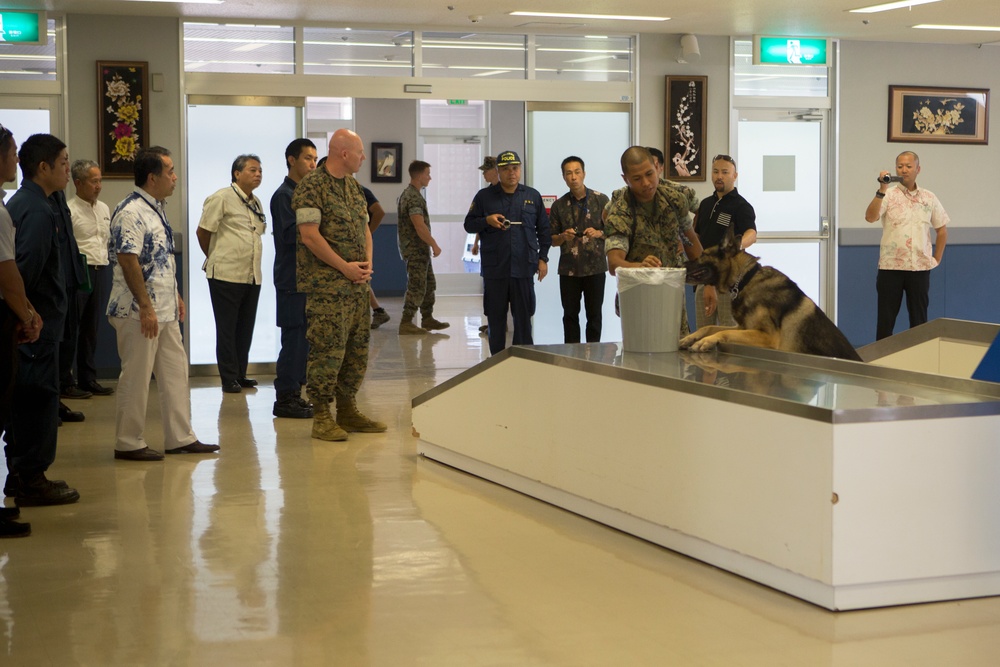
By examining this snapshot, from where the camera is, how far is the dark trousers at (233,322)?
25.9 ft

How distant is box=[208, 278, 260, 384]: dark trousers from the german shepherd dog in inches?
154

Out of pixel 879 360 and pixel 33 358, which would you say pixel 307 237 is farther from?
pixel 879 360

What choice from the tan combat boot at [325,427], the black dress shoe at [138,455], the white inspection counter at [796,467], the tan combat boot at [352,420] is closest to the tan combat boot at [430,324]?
the tan combat boot at [352,420]

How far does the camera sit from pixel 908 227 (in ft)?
28.2

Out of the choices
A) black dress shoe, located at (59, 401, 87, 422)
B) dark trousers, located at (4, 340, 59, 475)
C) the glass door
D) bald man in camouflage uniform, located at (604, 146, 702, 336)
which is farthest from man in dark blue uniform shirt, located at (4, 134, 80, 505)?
the glass door

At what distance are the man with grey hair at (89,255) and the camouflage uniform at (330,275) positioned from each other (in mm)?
1957

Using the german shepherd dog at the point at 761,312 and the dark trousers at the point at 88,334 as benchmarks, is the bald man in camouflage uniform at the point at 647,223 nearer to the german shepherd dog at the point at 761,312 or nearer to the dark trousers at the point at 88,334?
the german shepherd dog at the point at 761,312

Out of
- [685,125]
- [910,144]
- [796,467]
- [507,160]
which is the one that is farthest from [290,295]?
[910,144]

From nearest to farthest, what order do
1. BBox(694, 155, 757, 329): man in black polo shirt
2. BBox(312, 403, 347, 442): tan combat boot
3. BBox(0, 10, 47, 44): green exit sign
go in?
BBox(312, 403, 347, 442): tan combat boot, BBox(694, 155, 757, 329): man in black polo shirt, BBox(0, 10, 47, 44): green exit sign

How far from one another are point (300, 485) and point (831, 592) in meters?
2.61

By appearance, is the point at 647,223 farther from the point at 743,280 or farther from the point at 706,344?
the point at 706,344

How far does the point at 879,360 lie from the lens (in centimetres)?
566

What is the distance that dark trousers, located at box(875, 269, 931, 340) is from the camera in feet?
28.5

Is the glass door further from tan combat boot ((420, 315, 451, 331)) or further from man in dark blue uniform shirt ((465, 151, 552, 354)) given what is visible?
tan combat boot ((420, 315, 451, 331))
